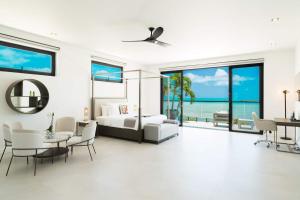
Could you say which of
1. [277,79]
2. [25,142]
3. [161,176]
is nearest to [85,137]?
[25,142]

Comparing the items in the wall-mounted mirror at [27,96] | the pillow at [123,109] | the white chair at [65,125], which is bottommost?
the white chair at [65,125]

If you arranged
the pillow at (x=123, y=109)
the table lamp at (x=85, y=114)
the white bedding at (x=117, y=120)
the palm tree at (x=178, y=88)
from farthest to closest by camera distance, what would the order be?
the palm tree at (x=178, y=88)
the pillow at (x=123, y=109)
the table lamp at (x=85, y=114)
the white bedding at (x=117, y=120)

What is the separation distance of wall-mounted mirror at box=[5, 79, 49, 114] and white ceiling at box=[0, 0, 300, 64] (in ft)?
4.15

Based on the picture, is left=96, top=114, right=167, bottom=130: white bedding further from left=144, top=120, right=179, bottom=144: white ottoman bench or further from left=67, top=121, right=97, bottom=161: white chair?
left=67, top=121, right=97, bottom=161: white chair

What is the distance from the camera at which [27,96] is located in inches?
161

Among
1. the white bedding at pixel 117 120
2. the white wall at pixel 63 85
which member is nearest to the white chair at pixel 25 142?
the white wall at pixel 63 85

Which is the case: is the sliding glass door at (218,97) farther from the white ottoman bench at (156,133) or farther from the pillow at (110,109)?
the pillow at (110,109)

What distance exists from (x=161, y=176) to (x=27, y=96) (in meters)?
3.66
